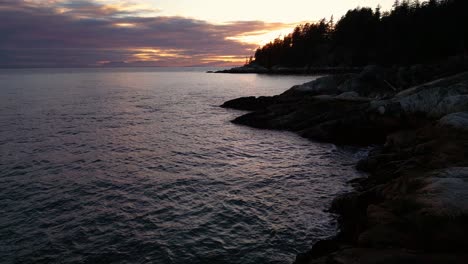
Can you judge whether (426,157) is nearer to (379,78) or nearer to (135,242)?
(135,242)

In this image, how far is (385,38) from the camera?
359ft

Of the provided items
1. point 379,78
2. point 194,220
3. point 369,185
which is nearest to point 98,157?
point 194,220

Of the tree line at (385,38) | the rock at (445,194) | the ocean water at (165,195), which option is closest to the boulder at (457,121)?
the ocean water at (165,195)

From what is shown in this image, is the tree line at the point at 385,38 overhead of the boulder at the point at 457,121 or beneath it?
overhead

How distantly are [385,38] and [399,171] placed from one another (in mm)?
107060

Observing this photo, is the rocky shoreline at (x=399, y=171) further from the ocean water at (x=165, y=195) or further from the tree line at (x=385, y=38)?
the tree line at (x=385, y=38)

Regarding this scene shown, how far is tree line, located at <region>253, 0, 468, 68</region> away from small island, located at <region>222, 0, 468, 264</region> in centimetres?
45

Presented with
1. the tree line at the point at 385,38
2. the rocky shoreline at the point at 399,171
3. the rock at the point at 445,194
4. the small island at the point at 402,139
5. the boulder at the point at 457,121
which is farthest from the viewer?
the tree line at the point at 385,38

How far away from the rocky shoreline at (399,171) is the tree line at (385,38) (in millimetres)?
40643

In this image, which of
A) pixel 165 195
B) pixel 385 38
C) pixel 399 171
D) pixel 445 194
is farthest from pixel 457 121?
pixel 385 38

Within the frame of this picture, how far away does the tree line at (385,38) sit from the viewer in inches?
3051

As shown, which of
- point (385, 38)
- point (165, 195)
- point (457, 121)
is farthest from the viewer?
point (385, 38)

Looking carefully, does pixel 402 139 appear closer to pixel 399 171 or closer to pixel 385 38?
pixel 399 171

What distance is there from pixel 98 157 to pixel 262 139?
53.8 ft
